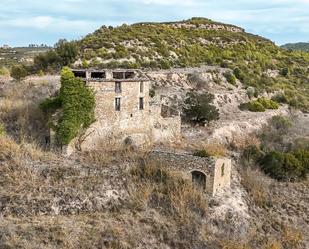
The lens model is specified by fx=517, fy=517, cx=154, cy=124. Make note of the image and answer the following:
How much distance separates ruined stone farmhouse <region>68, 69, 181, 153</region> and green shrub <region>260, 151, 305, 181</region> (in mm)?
7306

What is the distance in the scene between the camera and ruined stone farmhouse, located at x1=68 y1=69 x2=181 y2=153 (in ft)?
94.7

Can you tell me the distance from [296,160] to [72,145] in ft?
49.6

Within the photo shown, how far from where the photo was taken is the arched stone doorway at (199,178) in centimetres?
2809

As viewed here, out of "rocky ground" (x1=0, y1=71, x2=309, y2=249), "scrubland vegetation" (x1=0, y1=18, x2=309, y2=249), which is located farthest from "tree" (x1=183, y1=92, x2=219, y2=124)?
"rocky ground" (x1=0, y1=71, x2=309, y2=249)

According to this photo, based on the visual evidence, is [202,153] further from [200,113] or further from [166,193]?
[200,113]

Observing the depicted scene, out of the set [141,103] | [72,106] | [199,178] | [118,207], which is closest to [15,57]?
[141,103]

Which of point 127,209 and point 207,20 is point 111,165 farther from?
point 207,20

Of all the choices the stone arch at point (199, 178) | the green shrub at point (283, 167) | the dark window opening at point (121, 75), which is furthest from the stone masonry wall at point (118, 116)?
the green shrub at point (283, 167)

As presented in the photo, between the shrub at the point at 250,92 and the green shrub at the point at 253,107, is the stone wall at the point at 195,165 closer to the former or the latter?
the green shrub at the point at 253,107

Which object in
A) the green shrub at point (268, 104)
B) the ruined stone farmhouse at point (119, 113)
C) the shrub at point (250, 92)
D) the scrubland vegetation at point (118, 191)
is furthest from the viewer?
the shrub at point (250, 92)

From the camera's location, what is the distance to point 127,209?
25672 mm

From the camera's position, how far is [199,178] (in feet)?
93.2

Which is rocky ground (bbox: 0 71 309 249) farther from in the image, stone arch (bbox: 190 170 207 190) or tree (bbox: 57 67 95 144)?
tree (bbox: 57 67 95 144)

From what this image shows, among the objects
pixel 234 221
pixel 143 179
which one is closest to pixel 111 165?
pixel 143 179
